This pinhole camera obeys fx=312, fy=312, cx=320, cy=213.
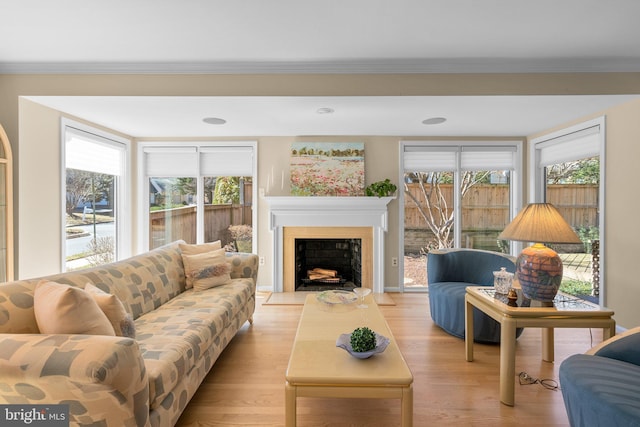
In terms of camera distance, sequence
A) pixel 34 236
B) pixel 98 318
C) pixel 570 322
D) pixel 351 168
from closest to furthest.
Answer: pixel 98 318 → pixel 570 322 → pixel 34 236 → pixel 351 168

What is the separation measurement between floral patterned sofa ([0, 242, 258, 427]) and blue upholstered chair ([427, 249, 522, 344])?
1.91 m

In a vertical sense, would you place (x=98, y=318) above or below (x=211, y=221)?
below

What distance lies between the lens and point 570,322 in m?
1.83

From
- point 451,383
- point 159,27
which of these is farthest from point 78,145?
point 451,383

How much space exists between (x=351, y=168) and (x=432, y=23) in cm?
230

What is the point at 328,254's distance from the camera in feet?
15.1

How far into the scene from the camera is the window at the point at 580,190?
3.30 meters

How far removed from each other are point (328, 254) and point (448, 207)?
1.84m

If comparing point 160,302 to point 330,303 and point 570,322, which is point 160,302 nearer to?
point 330,303

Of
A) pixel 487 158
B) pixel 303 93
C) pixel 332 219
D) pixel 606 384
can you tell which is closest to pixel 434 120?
pixel 487 158

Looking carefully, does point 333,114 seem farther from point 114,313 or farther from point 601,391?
point 601,391

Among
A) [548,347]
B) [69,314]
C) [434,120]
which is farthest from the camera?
[434,120]

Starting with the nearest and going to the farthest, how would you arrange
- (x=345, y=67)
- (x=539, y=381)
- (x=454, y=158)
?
(x=539, y=381) < (x=345, y=67) < (x=454, y=158)

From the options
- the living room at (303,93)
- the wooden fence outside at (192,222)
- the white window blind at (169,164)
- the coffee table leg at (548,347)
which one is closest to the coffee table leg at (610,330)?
the coffee table leg at (548,347)
